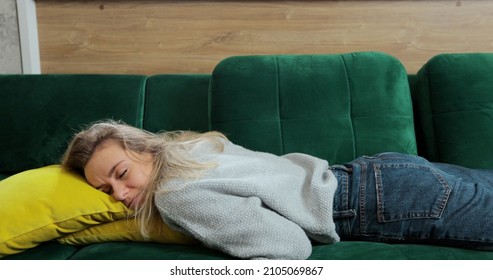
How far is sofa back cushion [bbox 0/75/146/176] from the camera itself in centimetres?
164

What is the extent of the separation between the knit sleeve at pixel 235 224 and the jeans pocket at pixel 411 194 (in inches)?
10.0

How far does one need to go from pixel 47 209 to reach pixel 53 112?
2.08ft

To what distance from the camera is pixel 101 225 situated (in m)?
1.21

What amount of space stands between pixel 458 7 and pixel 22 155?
1.88 meters

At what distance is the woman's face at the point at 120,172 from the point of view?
45.6 inches

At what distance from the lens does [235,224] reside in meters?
1.02

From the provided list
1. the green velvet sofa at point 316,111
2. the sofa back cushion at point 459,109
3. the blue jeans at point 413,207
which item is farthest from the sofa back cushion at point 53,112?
the sofa back cushion at point 459,109

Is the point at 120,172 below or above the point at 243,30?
below

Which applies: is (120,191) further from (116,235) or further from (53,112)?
(53,112)

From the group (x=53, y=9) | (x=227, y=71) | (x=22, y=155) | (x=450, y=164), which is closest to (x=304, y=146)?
(x=227, y=71)

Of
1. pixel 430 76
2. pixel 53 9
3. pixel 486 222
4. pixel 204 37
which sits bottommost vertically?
pixel 486 222

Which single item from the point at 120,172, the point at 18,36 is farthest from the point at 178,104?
the point at 18,36
